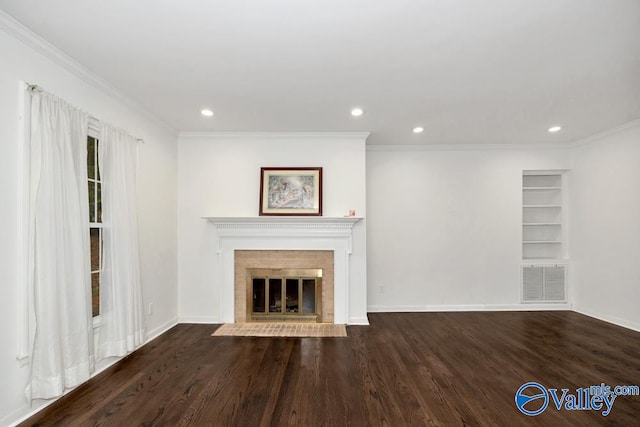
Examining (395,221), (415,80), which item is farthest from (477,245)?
(415,80)

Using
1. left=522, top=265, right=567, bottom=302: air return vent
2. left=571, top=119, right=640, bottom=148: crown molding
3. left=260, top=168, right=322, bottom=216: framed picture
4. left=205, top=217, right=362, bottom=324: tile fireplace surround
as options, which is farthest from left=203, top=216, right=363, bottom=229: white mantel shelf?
left=571, top=119, right=640, bottom=148: crown molding

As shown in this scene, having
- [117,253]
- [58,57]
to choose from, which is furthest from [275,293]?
[58,57]

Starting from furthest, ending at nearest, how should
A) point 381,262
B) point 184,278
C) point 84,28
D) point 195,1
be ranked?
point 381,262
point 184,278
point 84,28
point 195,1

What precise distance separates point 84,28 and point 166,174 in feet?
6.73

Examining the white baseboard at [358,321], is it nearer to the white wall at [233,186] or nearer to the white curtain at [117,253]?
the white wall at [233,186]

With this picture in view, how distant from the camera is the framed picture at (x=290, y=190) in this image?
13.4 feet

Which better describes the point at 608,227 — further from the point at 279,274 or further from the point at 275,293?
the point at 275,293

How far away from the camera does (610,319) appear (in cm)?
411

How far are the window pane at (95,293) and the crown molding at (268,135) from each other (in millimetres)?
2149

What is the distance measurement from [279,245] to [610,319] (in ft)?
Answer: 15.0

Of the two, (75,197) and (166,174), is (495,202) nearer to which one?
(166,174)

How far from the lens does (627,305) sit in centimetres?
393

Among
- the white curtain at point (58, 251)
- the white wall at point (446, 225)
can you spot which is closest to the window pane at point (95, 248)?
the white curtain at point (58, 251)

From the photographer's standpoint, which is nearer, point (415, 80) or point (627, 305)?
point (415, 80)
